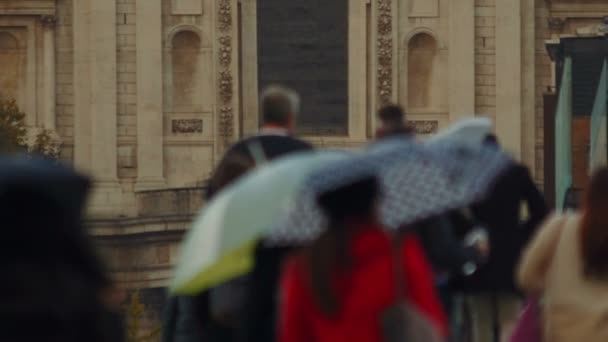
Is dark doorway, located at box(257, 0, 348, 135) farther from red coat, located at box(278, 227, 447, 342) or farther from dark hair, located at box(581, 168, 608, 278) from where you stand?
red coat, located at box(278, 227, 447, 342)

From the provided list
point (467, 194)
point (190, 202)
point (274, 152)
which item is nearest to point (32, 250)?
point (467, 194)

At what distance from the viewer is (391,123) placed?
19719 mm

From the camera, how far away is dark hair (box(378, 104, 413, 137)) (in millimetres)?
19547

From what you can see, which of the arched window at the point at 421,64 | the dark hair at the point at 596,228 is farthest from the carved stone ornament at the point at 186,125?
the dark hair at the point at 596,228

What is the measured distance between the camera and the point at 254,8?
69.8 metres

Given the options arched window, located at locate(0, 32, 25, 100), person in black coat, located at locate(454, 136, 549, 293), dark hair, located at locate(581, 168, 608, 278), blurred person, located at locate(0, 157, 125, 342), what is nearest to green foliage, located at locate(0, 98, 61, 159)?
arched window, located at locate(0, 32, 25, 100)

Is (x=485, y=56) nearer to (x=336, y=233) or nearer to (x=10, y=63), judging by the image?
(x=10, y=63)

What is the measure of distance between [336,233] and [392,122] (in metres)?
4.79

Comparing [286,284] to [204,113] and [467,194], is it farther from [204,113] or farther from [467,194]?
[204,113]

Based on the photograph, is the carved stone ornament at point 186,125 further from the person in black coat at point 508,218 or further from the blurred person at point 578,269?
the blurred person at point 578,269

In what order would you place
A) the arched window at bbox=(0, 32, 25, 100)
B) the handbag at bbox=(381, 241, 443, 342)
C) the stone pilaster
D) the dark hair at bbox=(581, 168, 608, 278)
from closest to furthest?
the handbag at bbox=(381, 241, 443, 342) → the dark hair at bbox=(581, 168, 608, 278) → the stone pilaster → the arched window at bbox=(0, 32, 25, 100)

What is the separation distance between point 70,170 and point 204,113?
56222 millimetres

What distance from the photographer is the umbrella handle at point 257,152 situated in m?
19.5

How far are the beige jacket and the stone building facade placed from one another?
50.3 meters
